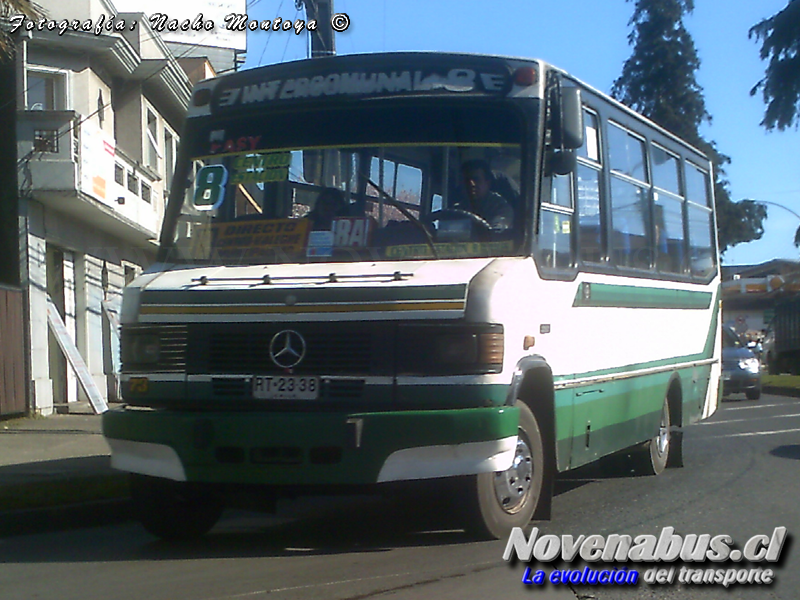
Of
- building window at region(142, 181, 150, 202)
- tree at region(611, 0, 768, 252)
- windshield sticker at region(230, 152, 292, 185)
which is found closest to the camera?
windshield sticker at region(230, 152, 292, 185)

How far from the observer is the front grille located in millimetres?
6500

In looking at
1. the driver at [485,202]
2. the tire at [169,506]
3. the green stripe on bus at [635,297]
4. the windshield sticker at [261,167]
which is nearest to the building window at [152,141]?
the green stripe on bus at [635,297]

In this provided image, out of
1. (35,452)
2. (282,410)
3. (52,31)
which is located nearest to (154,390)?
(282,410)

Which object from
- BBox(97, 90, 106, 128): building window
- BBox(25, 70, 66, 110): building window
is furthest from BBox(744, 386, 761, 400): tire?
BBox(25, 70, 66, 110): building window

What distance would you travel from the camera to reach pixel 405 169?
7207mm

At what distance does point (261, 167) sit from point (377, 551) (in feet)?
8.62

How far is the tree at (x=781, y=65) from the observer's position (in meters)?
31.4

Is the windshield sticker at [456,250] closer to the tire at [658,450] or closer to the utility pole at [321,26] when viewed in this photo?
the tire at [658,450]

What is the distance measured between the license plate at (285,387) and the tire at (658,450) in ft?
15.6

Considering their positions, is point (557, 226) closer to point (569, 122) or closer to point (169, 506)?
point (569, 122)

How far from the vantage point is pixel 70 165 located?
1698cm

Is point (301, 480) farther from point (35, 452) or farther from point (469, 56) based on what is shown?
point (35, 452)

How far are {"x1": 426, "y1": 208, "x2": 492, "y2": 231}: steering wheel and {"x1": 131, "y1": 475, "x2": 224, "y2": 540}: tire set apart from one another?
2.24 m

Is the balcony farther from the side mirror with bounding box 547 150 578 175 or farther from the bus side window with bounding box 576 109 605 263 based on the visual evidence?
the side mirror with bounding box 547 150 578 175
